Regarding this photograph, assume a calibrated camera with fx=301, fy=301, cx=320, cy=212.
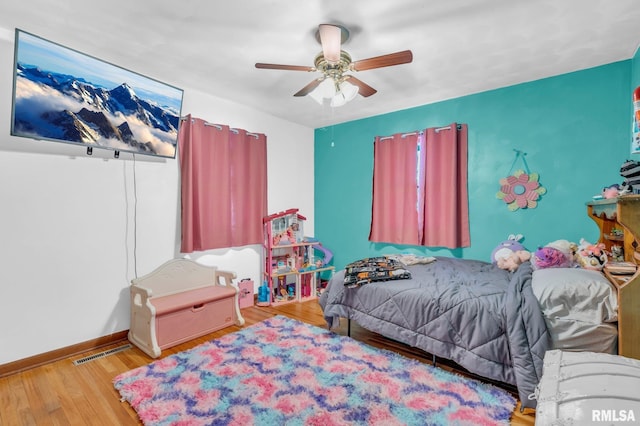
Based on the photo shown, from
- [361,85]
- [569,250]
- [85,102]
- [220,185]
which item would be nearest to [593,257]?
[569,250]

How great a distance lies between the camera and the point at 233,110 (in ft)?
12.2

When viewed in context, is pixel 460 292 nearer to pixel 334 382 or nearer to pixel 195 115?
pixel 334 382

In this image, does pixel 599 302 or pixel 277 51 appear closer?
pixel 599 302

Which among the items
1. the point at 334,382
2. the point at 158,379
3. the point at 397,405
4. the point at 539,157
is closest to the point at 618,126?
the point at 539,157

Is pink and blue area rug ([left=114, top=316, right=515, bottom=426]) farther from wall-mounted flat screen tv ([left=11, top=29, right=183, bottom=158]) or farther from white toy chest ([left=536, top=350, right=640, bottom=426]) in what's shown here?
wall-mounted flat screen tv ([left=11, top=29, right=183, bottom=158])

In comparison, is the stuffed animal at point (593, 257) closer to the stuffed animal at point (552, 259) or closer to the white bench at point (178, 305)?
the stuffed animal at point (552, 259)

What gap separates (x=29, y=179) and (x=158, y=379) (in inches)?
72.4

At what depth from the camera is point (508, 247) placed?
3.10 m

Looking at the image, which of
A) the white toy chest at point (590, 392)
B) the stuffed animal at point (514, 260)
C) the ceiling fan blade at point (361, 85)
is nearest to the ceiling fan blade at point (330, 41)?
the ceiling fan blade at point (361, 85)

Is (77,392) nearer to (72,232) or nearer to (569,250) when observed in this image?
(72,232)

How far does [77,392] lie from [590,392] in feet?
9.08

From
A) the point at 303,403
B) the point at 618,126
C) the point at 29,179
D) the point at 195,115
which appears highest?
the point at 195,115

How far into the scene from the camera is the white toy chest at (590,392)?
2.55ft

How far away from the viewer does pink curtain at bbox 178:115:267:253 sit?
3.25m
